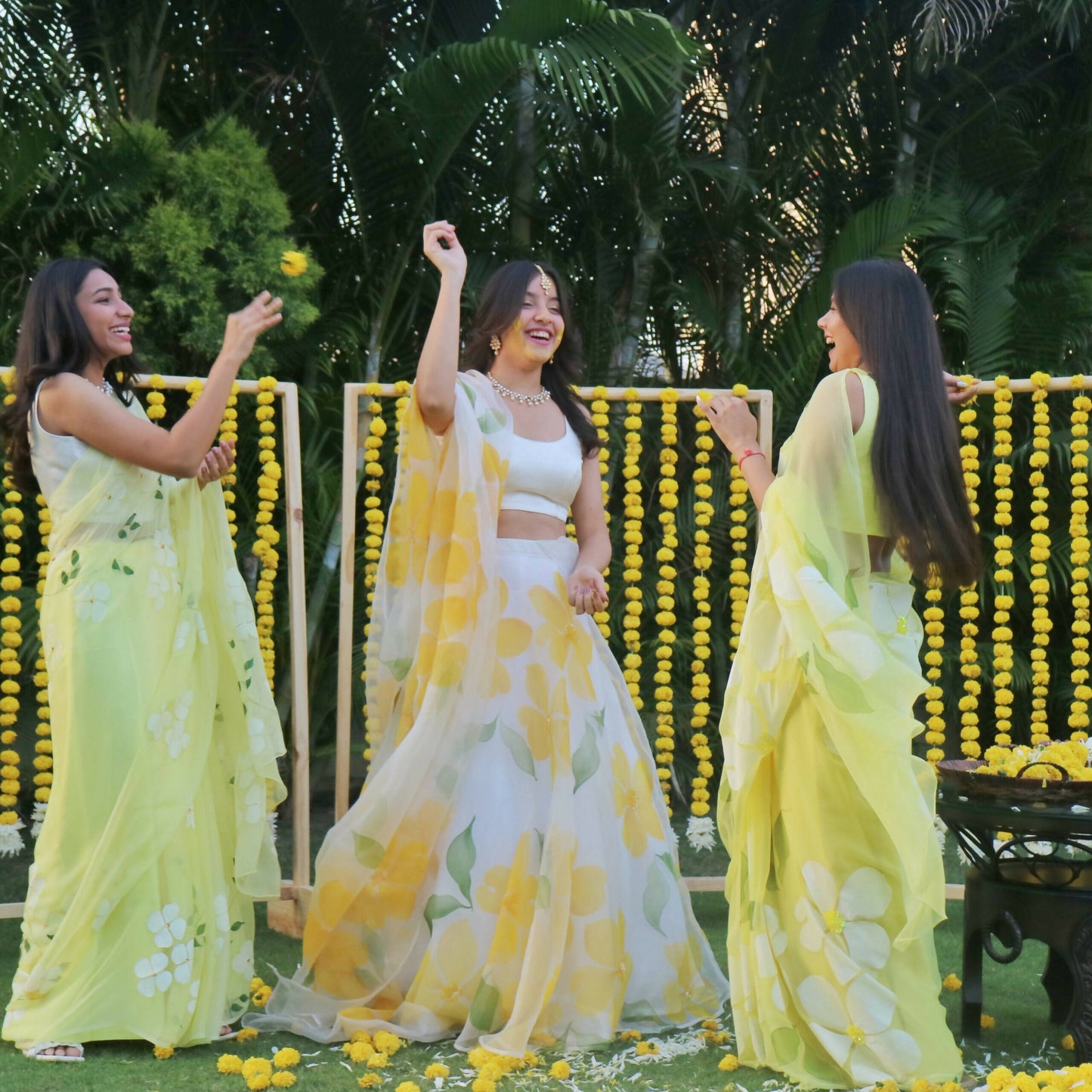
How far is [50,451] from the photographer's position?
314 centimetres

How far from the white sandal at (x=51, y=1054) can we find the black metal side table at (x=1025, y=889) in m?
1.91

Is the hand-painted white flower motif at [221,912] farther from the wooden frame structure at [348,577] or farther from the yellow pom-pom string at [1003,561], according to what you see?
the yellow pom-pom string at [1003,561]

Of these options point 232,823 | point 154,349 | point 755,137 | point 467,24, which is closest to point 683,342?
point 755,137

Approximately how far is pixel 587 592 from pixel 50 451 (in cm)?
125

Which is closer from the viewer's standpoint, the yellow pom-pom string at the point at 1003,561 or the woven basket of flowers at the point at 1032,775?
the woven basket of flowers at the point at 1032,775

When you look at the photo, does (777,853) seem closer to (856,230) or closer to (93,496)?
(93,496)

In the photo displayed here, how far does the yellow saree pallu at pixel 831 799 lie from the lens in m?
2.74

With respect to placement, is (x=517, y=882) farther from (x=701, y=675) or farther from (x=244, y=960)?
(x=701, y=675)

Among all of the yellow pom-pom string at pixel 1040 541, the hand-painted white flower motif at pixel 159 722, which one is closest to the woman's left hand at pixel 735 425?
the hand-painted white flower motif at pixel 159 722

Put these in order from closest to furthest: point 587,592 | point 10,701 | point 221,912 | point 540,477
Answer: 1. point 221,912
2. point 587,592
3. point 540,477
4. point 10,701

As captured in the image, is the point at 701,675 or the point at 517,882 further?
the point at 701,675

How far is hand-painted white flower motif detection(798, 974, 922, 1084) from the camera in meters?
2.72

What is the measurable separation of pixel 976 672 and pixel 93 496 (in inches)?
107

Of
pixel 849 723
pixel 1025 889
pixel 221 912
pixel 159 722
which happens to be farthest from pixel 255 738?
pixel 1025 889
